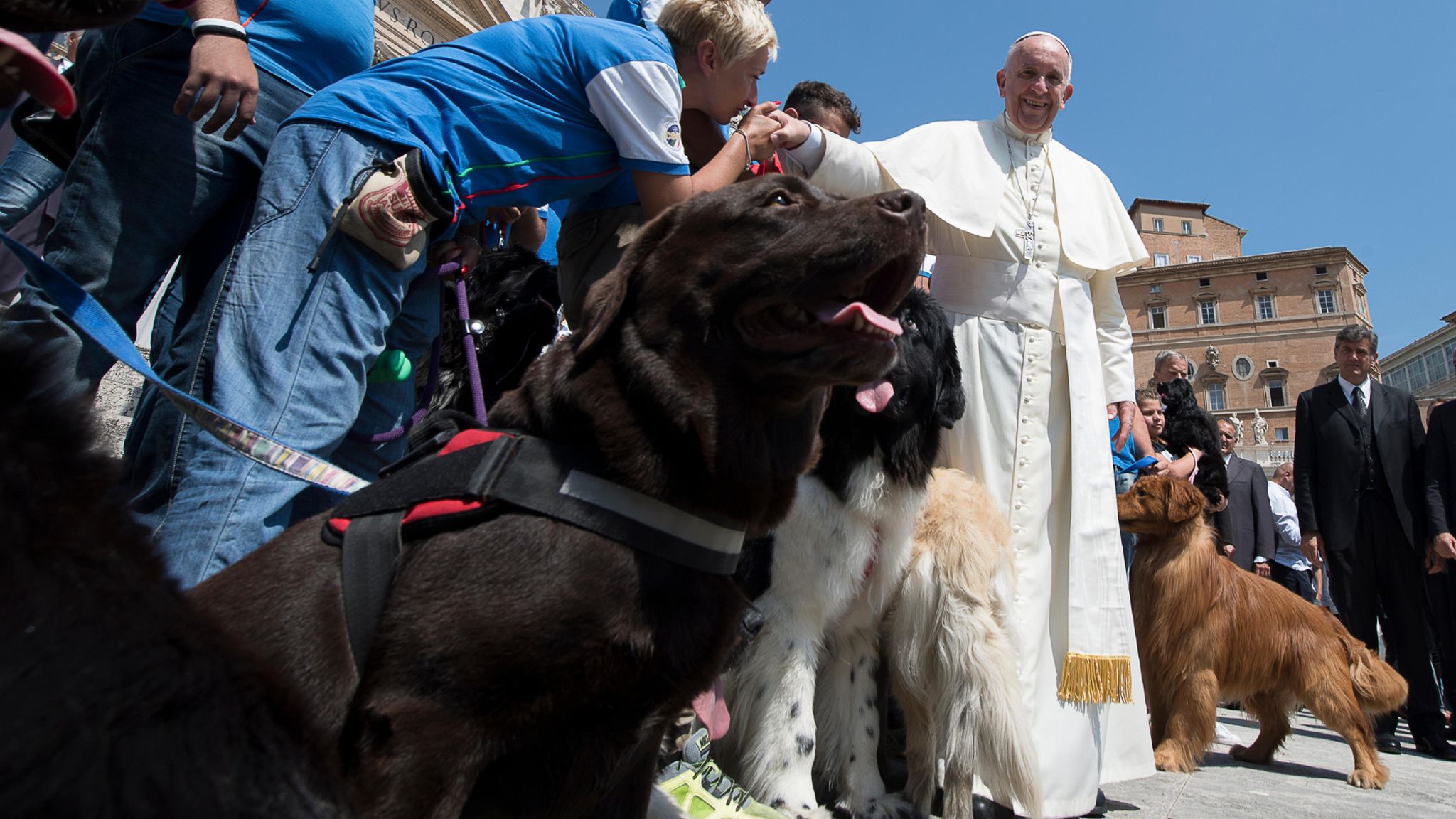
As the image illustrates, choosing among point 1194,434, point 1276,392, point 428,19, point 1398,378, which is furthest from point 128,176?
point 1398,378

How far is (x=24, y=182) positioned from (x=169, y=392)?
1979mm

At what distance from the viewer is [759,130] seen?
3377mm

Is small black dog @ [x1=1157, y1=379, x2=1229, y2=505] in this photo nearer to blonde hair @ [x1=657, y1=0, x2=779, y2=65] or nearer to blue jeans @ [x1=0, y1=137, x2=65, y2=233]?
blonde hair @ [x1=657, y1=0, x2=779, y2=65]

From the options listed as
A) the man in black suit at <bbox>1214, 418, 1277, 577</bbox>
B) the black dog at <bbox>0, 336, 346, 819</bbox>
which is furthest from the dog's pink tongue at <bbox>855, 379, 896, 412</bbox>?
the man in black suit at <bbox>1214, 418, 1277, 577</bbox>

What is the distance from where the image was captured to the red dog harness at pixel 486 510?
1.74 metres

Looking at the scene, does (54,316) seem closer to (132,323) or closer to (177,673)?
(132,323)

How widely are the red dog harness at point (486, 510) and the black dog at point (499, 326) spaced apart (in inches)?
95.4

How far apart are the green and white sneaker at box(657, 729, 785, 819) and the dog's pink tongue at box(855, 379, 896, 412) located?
4.37 feet

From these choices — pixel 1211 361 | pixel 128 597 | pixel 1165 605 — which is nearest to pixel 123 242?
pixel 128 597

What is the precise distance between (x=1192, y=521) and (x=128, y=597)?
6089mm

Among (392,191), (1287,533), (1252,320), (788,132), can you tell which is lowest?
(392,191)

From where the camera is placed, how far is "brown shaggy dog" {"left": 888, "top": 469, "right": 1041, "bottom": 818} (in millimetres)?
3234

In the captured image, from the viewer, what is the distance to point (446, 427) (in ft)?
7.36

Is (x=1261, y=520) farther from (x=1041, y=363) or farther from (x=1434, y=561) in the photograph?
(x=1041, y=363)
